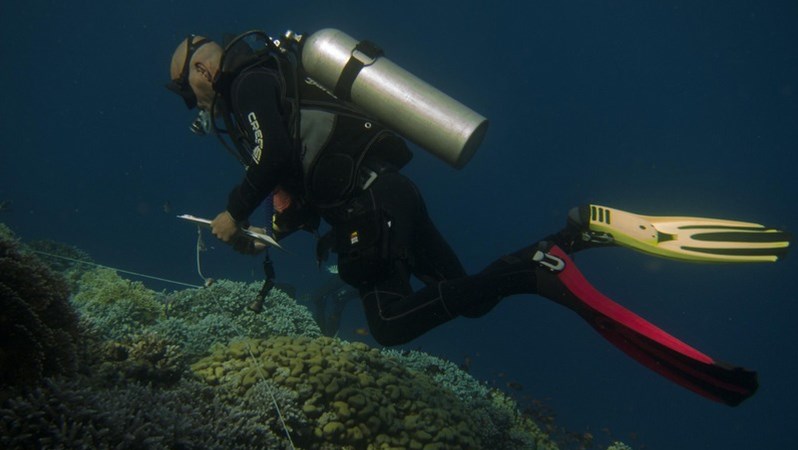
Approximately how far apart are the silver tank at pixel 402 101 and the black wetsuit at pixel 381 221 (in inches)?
19.6

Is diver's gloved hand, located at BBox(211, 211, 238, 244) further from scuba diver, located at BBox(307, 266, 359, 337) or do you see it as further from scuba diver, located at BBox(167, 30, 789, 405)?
scuba diver, located at BBox(307, 266, 359, 337)

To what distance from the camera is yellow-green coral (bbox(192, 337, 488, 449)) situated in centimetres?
443

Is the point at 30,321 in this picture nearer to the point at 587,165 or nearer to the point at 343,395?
the point at 343,395

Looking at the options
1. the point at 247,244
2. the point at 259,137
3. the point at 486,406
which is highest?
the point at 259,137

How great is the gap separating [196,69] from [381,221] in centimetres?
257

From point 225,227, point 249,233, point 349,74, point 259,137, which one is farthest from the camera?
point 349,74

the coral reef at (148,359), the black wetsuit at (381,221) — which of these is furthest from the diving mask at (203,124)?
the coral reef at (148,359)

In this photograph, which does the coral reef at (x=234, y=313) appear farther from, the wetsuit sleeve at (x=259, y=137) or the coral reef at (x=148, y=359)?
the wetsuit sleeve at (x=259, y=137)

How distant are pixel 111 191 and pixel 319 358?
87.2 meters

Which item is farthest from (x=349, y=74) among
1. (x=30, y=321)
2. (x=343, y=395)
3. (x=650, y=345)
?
(x=650, y=345)

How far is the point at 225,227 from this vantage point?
4027 millimetres

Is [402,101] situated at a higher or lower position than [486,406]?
higher

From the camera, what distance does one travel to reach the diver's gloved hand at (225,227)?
401cm

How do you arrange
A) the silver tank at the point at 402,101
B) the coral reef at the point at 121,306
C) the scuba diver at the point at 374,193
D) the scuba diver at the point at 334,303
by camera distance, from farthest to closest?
the scuba diver at the point at 334,303 → the coral reef at the point at 121,306 → the silver tank at the point at 402,101 → the scuba diver at the point at 374,193
